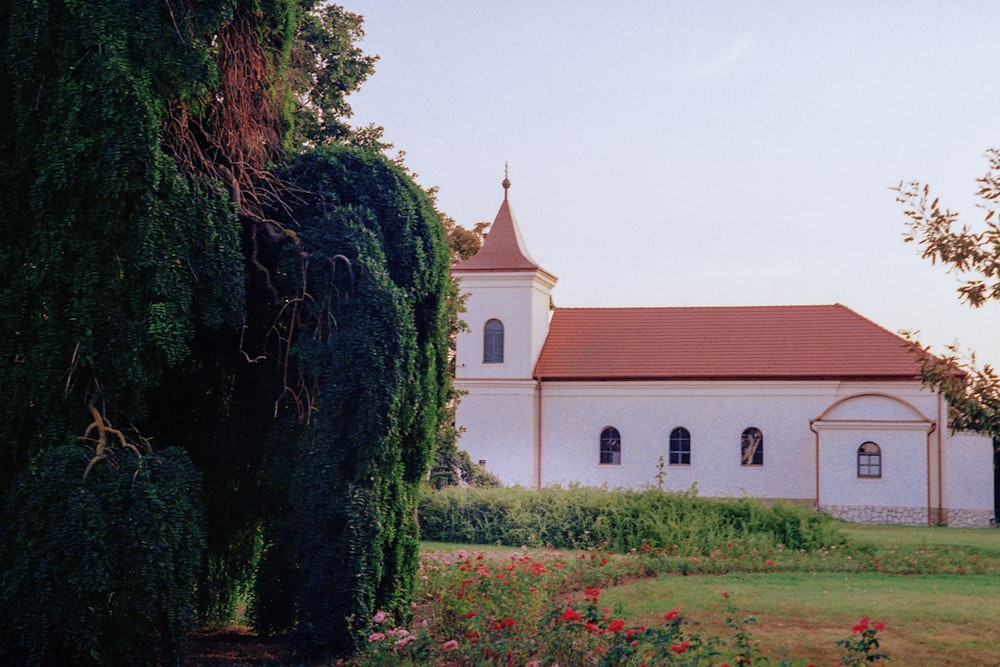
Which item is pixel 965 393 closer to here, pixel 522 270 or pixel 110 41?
pixel 110 41

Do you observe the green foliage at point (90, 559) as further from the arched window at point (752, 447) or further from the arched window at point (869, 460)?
the arched window at point (752, 447)

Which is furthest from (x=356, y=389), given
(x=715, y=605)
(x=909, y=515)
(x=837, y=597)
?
(x=909, y=515)

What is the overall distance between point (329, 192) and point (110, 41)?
2.77 m

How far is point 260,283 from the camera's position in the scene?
11.1 meters

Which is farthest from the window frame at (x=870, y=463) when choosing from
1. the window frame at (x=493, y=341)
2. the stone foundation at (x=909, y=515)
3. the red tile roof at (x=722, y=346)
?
the window frame at (x=493, y=341)

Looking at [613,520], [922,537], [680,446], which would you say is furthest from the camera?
[680,446]

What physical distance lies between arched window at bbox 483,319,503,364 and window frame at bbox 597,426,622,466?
184 inches

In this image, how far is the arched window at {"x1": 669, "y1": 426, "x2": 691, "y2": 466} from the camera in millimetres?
38625

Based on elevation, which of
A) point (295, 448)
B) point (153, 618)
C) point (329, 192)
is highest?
point (329, 192)

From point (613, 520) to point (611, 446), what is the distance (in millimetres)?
17226

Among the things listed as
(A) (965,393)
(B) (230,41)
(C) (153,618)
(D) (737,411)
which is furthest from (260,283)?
(D) (737,411)

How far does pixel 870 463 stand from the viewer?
35.4 m

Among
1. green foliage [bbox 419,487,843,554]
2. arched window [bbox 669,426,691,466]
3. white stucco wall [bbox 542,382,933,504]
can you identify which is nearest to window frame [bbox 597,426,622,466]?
white stucco wall [bbox 542,382,933,504]

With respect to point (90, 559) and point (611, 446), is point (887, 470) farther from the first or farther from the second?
point (90, 559)
